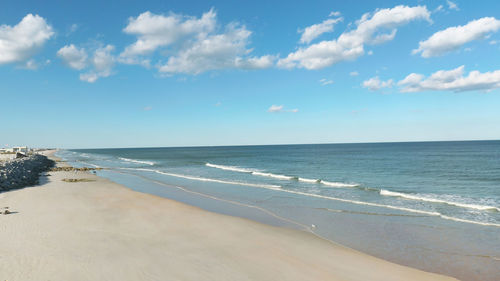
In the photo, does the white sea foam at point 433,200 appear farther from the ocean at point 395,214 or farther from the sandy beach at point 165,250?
the sandy beach at point 165,250

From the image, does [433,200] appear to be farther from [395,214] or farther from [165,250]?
[165,250]

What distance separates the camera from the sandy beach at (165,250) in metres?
8.42

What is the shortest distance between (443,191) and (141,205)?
24.7 metres

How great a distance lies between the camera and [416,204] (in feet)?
62.4

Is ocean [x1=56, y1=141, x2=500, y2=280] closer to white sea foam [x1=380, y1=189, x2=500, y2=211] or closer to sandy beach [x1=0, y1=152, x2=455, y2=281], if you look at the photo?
white sea foam [x1=380, y1=189, x2=500, y2=211]

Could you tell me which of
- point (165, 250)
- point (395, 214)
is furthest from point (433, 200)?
point (165, 250)

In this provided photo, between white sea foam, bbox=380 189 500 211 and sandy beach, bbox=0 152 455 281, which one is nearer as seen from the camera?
sandy beach, bbox=0 152 455 281

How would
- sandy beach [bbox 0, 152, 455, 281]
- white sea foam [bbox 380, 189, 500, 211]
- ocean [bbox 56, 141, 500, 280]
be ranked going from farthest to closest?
1. white sea foam [bbox 380, 189, 500, 211]
2. ocean [bbox 56, 141, 500, 280]
3. sandy beach [bbox 0, 152, 455, 281]

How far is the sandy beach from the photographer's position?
8.42m

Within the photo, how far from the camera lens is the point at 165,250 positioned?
33.4ft

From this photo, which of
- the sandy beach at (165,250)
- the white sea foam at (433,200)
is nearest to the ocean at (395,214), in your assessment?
the white sea foam at (433,200)

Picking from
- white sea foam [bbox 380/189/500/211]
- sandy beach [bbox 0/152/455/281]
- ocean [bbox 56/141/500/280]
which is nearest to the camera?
sandy beach [bbox 0/152/455/281]

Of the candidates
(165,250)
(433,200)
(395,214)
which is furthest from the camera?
(433,200)

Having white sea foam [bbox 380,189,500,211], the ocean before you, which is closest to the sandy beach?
the ocean
